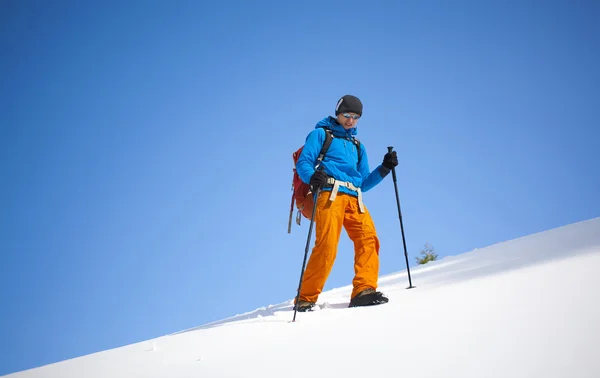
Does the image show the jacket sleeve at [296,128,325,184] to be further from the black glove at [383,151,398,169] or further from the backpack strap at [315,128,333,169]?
the black glove at [383,151,398,169]

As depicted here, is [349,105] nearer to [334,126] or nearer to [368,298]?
[334,126]

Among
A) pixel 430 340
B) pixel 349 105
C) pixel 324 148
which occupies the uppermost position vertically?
pixel 349 105

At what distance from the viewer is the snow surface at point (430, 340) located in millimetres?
2568

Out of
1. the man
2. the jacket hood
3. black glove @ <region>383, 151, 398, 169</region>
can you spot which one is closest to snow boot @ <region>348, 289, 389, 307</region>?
the man

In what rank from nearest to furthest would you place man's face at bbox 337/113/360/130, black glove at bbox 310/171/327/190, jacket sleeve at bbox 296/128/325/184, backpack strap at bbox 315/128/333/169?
black glove at bbox 310/171/327/190 → jacket sleeve at bbox 296/128/325/184 → backpack strap at bbox 315/128/333/169 → man's face at bbox 337/113/360/130

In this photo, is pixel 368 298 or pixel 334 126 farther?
pixel 334 126

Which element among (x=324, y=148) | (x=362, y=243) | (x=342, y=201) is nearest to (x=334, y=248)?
(x=362, y=243)

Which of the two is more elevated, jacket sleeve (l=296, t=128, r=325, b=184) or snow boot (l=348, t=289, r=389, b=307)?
jacket sleeve (l=296, t=128, r=325, b=184)

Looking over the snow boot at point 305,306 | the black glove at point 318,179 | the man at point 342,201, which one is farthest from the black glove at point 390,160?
the snow boot at point 305,306

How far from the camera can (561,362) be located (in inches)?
93.9

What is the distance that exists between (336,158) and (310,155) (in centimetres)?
36

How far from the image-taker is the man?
17.9 ft

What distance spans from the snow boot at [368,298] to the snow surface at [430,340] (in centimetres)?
20

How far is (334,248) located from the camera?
5.55 meters
